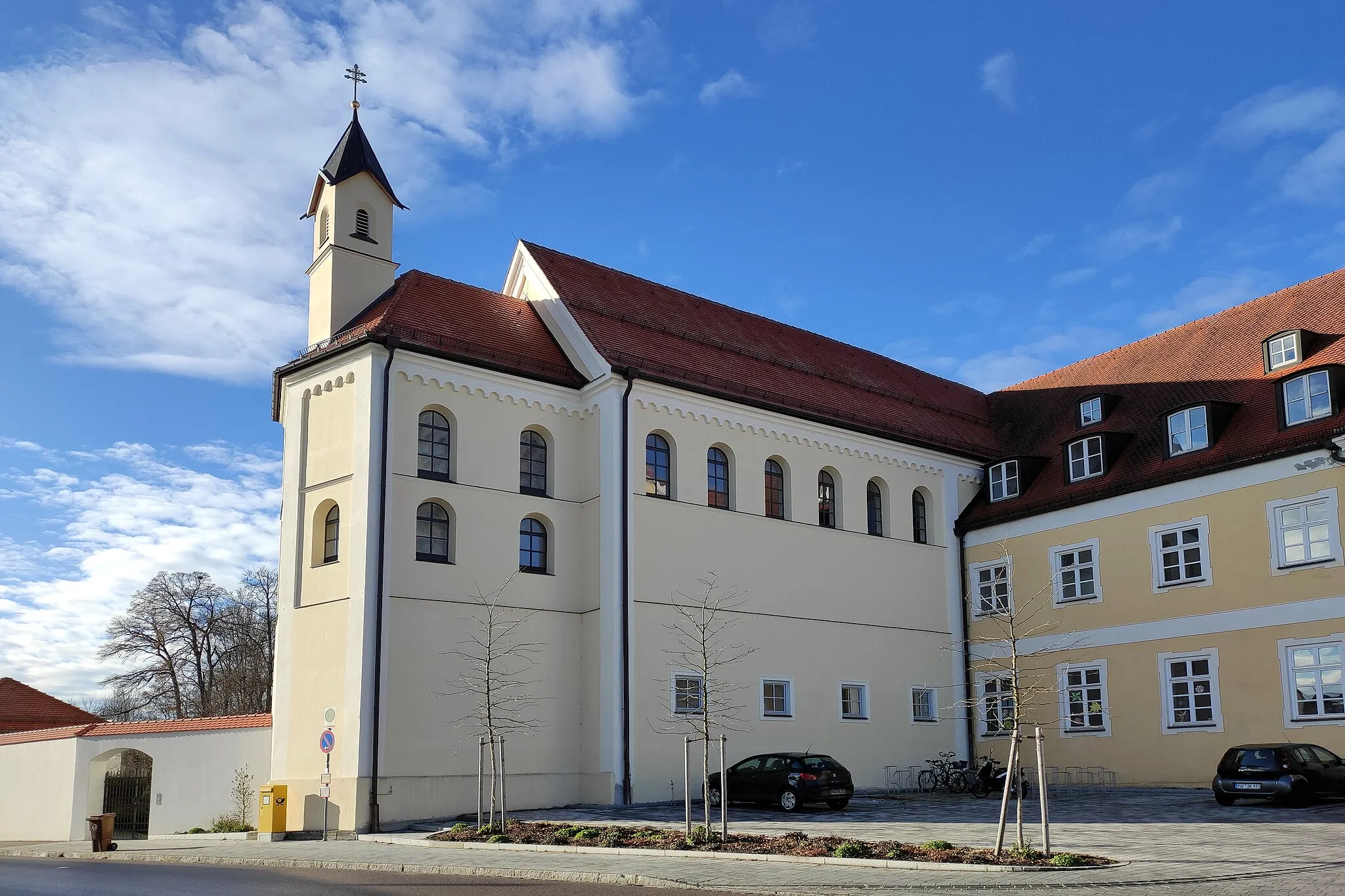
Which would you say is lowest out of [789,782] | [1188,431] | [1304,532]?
[789,782]

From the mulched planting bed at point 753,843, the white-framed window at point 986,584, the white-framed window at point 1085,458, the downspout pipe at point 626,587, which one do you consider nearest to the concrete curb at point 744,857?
the mulched planting bed at point 753,843

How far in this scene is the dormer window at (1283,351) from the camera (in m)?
28.7

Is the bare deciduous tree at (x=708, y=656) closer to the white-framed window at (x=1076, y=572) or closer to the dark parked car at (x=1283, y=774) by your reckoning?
the white-framed window at (x=1076, y=572)

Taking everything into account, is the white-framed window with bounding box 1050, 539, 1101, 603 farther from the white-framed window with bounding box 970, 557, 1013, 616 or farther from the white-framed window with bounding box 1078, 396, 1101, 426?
the white-framed window with bounding box 1078, 396, 1101, 426

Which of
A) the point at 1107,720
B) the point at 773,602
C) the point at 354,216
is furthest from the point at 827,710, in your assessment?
the point at 354,216

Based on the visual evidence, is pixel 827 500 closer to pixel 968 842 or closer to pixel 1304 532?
pixel 1304 532

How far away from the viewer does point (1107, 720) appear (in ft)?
97.9

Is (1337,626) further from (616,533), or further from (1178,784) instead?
(616,533)

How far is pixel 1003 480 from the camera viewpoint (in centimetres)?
3453

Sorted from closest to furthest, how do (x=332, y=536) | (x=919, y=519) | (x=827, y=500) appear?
1. (x=332, y=536)
2. (x=827, y=500)
3. (x=919, y=519)

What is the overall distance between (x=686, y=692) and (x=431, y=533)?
21.3 ft

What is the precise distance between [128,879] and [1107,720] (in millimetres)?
21630

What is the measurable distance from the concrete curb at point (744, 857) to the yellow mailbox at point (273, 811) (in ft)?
11.1

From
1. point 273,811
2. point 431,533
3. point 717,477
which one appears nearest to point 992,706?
point 717,477
